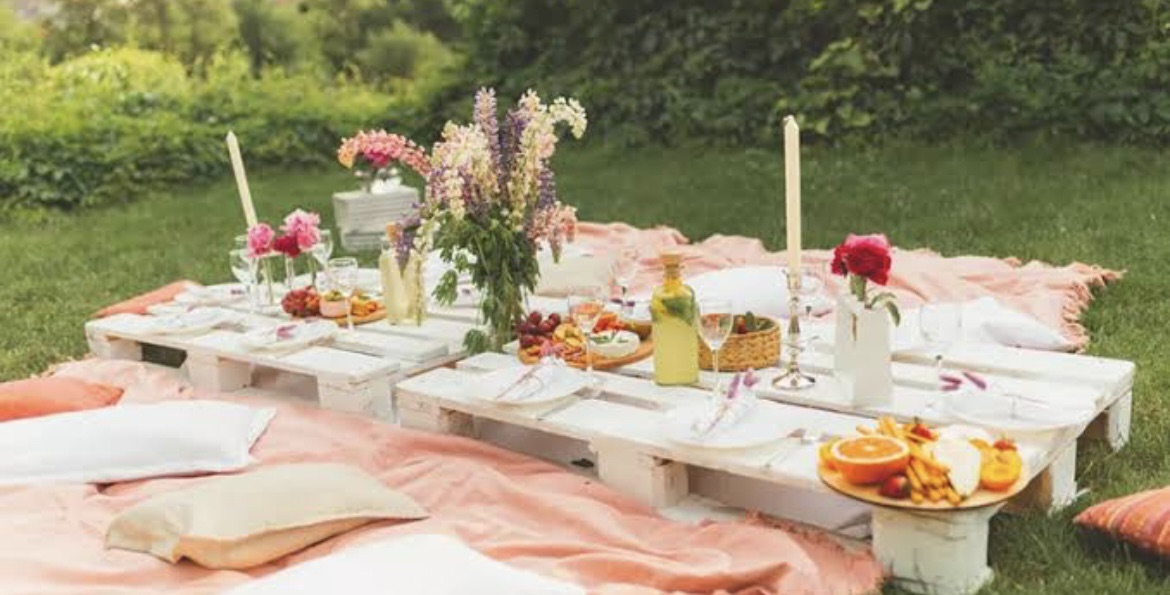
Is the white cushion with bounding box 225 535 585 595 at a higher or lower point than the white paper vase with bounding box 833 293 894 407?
lower

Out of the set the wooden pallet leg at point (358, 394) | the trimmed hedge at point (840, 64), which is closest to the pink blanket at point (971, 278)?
the wooden pallet leg at point (358, 394)

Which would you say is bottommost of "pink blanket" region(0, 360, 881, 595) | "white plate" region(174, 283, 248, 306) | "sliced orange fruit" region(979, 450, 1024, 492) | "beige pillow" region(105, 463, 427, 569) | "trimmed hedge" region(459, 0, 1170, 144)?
"pink blanket" region(0, 360, 881, 595)

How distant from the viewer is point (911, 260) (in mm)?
5285

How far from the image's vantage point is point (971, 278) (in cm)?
512

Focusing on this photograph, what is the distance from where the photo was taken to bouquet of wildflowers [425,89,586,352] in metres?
3.54

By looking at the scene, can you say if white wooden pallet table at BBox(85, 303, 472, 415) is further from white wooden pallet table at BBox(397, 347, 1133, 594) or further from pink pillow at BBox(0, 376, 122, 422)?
pink pillow at BBox(0, 376, 122, 422)

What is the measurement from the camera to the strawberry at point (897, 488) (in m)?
2.53

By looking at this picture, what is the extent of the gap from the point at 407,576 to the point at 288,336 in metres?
1.90

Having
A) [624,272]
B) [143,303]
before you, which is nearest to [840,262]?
[624,272]

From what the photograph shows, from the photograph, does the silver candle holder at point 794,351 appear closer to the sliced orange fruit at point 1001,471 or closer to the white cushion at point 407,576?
the sliced orange fruit at point 1001,471

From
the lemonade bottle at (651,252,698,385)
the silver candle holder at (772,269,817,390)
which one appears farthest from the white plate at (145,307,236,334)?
the silver candle holder at (772,269,817,390)

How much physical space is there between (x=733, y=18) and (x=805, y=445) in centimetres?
786

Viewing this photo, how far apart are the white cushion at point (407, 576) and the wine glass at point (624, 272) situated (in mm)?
1521

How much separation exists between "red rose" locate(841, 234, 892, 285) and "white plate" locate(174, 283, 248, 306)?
2801 millimetres
